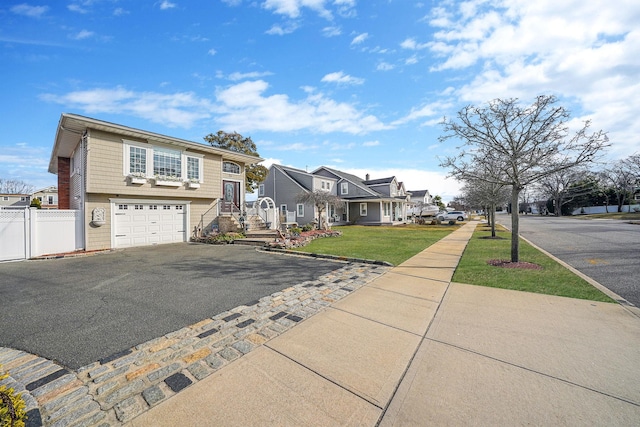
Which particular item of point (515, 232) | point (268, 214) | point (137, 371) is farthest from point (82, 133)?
point (515, 232)

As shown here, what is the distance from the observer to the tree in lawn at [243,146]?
25.6 m

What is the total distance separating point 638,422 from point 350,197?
27.2 metres

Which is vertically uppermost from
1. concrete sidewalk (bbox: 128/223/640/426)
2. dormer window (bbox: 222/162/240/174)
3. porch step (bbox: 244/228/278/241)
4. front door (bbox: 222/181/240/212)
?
dormer window (bbox: 222/162/240/174)

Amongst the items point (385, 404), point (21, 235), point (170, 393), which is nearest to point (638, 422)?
point (385, 404)

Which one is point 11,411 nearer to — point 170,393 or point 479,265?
point 170,393

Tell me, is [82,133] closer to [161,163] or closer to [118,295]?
[161,163]

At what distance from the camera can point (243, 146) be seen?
26203 mm

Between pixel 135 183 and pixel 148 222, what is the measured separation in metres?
2.07

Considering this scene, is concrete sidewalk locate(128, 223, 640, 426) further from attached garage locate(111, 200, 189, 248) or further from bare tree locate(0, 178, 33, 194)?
bare tree locate(0, 178, 33, 194)

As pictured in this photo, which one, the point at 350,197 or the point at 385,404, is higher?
the point at 350,197

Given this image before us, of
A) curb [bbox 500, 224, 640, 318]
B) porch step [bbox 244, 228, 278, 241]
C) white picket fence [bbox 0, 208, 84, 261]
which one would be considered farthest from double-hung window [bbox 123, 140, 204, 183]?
curb [bbox 500, 224, 640, 318]

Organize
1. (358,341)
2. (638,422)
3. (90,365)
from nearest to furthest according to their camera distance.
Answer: (638,422) → (90,365) → (358,341)

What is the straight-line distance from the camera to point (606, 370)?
268 centimetres

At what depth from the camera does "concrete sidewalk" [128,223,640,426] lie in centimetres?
215
